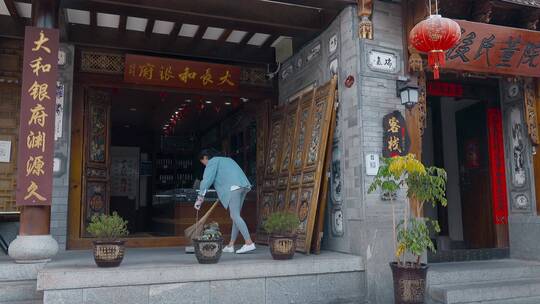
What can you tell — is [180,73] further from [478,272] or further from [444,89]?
[478,272]

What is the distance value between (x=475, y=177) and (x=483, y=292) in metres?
3.68

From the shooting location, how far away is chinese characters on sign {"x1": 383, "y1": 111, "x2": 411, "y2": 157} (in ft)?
20.0

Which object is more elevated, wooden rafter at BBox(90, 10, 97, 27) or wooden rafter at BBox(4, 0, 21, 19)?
wooden rafter at BBox(90, 10, 97, 27)

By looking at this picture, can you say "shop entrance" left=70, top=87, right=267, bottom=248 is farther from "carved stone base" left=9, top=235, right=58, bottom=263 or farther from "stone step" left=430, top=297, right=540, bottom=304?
"stone step" left=430, top=297, right=540, bottom=304

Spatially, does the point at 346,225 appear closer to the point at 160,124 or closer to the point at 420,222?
the point at 420,222

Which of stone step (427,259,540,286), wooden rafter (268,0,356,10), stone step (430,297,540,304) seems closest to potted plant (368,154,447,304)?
stone step (430,297,540,304)

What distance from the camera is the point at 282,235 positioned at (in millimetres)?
5719

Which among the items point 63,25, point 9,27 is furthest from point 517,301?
point 9,27

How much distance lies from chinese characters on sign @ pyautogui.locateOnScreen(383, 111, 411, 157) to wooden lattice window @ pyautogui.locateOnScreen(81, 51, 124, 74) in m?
4.41

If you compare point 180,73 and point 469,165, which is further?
point 469,165

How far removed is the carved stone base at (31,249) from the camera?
5371 mm

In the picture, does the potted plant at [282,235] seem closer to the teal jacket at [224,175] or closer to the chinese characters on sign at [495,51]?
the teal jacket at [224,175]

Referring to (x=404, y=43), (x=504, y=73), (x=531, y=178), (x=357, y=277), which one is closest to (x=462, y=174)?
(x=531, y=178)

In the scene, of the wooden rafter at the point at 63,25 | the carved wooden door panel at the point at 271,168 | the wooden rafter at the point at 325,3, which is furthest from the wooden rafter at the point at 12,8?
the carved wooden door panel at the point at 271,168
